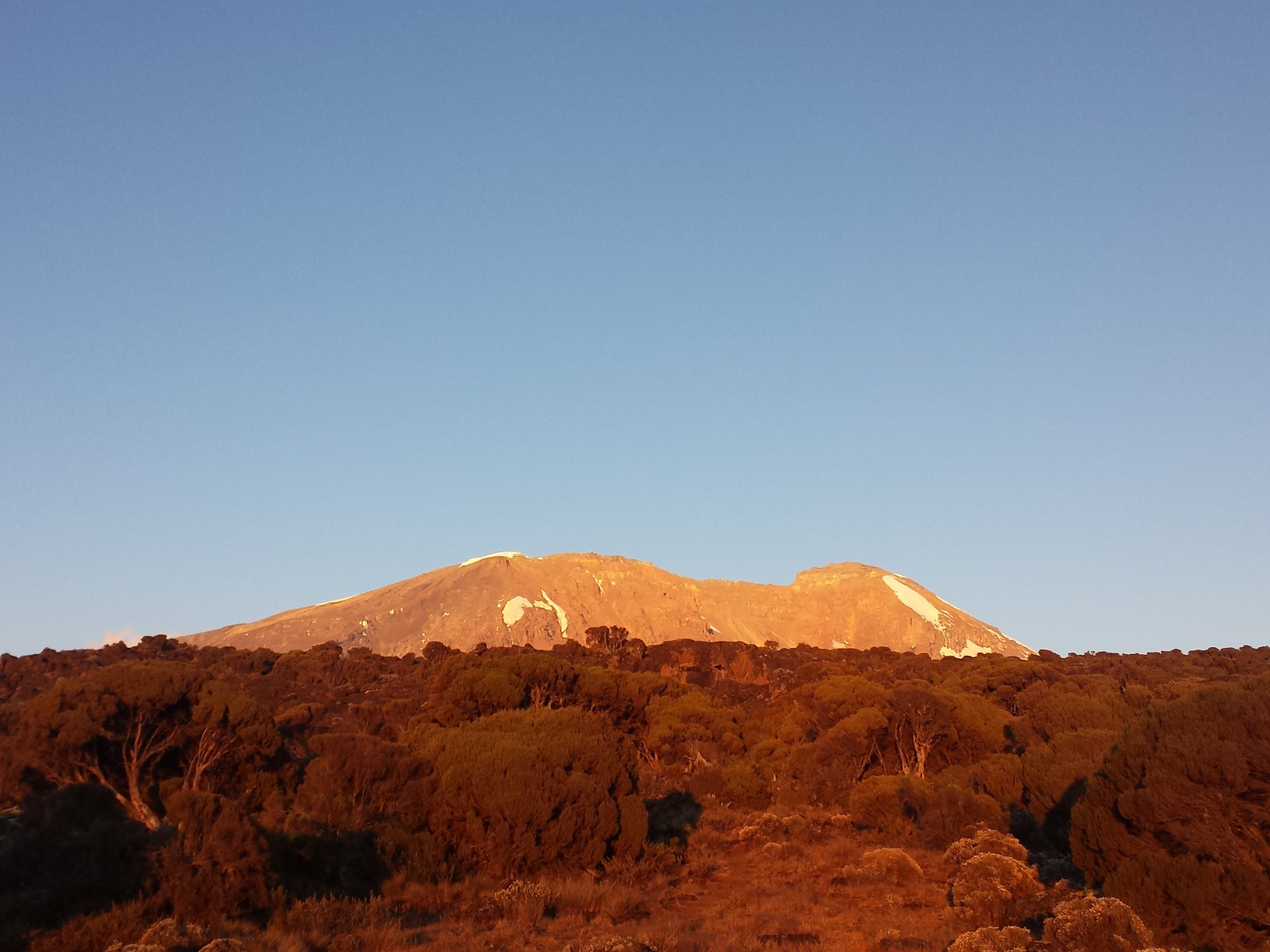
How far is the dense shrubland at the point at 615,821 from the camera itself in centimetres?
1191

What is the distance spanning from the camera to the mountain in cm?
11625

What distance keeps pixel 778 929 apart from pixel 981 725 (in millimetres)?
21077

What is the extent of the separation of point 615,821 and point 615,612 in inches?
4631

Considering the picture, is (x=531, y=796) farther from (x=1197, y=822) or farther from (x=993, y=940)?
(x=1197, y=822)

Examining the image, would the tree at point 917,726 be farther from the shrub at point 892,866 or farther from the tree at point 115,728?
the tree at point 115,728

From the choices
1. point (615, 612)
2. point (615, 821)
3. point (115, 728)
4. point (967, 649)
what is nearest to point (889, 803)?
point (615, 821)

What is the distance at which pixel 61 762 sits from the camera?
2022 cm

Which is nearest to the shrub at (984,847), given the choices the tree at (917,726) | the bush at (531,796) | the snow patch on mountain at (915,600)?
the bush at (531,796)

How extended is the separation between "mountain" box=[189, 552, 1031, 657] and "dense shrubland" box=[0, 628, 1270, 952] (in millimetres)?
81515

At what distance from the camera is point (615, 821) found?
63.5 ft

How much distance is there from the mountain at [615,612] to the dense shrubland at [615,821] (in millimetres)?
81515

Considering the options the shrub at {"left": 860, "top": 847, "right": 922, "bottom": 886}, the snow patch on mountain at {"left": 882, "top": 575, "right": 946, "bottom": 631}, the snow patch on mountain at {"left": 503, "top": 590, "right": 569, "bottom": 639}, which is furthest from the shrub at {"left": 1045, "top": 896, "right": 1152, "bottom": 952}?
the snow patch on mountain at {"left": 882, "top": 575, "right": 946, "bottom": 631}

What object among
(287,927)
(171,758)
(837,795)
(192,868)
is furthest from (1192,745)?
(171,758)

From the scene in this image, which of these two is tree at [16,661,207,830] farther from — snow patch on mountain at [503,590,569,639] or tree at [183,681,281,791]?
snow patch on mountain at [503,590,569,639]
